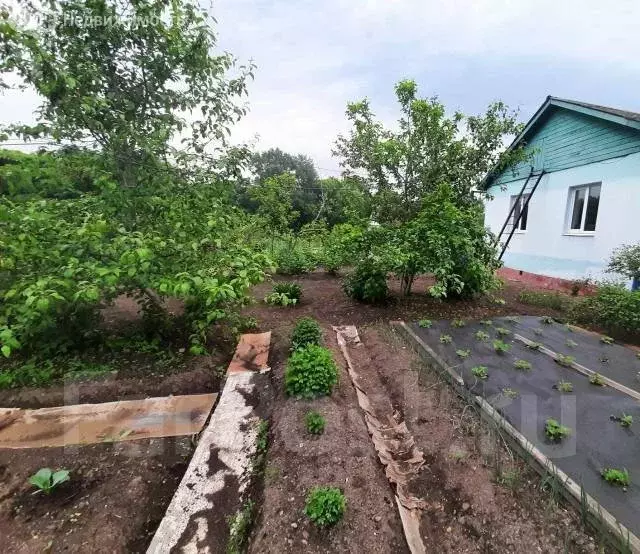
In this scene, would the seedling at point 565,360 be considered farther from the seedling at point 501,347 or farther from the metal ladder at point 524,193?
the metal ladder at point 524,193

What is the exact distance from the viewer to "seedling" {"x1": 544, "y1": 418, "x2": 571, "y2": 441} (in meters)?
2.20

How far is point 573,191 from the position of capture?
7.40 metres

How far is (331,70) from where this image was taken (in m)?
6.64

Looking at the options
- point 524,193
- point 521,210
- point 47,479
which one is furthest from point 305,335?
point 524,193

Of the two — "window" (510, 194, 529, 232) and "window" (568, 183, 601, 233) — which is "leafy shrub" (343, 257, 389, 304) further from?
"window" (510, 194, 529, 232)

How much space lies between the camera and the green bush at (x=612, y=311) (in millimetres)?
4141

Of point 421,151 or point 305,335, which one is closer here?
point 305,335

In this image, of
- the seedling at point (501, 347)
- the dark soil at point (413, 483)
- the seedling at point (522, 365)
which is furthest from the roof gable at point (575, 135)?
the dark soil at point (413, 483)

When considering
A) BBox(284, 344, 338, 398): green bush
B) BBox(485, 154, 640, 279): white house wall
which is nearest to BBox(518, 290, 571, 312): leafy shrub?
BBox(485, 154, 640, 279): white house wall

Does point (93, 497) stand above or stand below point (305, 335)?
below

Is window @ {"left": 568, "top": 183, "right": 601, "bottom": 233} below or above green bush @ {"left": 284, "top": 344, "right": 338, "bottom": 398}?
above

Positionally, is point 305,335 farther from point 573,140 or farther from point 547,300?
point 573,140

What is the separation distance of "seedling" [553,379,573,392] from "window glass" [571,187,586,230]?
5.96 m

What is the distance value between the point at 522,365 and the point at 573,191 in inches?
249
